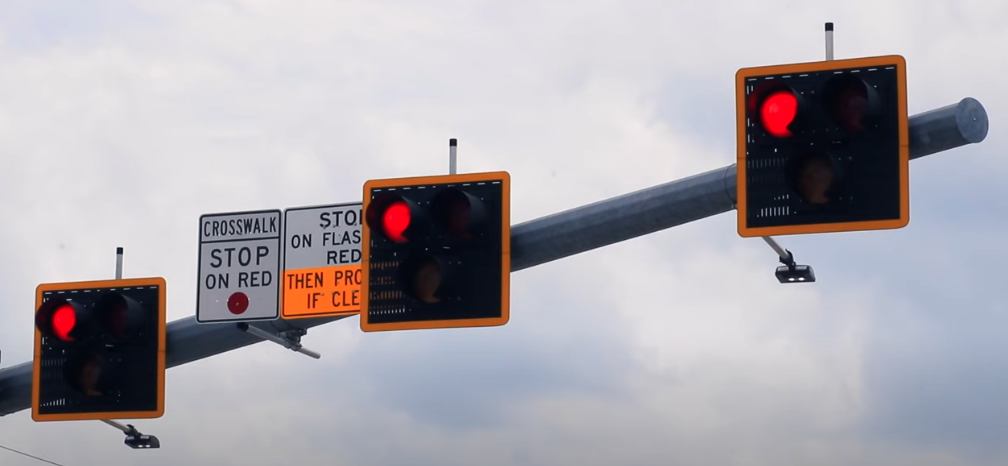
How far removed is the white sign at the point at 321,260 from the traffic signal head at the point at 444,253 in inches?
92.8

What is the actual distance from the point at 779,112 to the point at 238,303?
5.56m

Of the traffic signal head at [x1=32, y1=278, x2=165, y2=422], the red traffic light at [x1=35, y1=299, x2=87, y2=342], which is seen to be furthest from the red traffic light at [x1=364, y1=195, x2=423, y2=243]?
the red traffic light at [x1=35, y1=299, x2=87, y2=342]

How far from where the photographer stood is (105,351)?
13117mm

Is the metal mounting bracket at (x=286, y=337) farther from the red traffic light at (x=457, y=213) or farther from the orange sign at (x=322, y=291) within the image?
the red traffic light at (x=457, y=213)

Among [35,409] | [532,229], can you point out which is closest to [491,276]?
[532,229]

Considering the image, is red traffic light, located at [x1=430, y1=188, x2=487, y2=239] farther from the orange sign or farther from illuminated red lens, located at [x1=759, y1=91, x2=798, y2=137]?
the orange sign

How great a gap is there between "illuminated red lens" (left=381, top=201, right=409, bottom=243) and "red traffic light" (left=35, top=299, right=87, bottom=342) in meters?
3.24

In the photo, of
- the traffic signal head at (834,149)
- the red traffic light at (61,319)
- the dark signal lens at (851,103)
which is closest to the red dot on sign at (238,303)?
the red traffic light at (61,319)

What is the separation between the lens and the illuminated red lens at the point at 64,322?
13.0 m

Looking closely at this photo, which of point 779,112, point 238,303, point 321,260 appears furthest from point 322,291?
point 779,112

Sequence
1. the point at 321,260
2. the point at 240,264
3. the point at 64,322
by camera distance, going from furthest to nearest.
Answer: the point at 240,264 < the point at 321,260 < the point at 64,322

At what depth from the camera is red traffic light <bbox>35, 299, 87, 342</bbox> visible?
13023 mm

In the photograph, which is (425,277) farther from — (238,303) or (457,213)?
(238,303)

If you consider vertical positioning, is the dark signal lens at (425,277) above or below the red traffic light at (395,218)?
below
